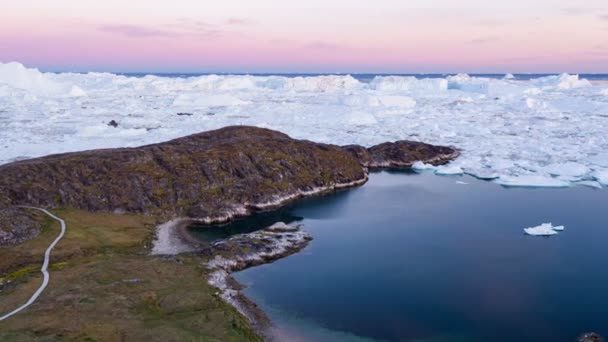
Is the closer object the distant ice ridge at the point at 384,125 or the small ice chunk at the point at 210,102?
the distant ice ridge at the point at 384,125

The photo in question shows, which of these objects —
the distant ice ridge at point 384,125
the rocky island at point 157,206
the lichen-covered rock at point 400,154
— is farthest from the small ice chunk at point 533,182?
the rocky island at point 157,206

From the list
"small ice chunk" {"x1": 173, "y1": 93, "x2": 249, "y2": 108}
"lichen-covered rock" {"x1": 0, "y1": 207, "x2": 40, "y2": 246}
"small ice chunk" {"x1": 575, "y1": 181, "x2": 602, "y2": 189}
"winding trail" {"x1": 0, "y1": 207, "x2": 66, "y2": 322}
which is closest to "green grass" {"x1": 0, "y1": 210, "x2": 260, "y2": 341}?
"winding trail" {"x1": 0, "y1": 207, "x2": 66, "y2": 322}

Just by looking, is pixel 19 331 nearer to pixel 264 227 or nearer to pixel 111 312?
pixel 111 312

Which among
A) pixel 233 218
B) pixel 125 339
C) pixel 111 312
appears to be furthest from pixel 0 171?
pixel 125 339

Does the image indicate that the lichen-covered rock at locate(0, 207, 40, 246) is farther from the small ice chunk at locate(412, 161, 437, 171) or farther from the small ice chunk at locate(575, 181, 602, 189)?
the small ice chunk at locate(575, 181, 602, 189)

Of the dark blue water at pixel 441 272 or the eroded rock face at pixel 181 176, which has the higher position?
the eroded rock face at pixel 181 176

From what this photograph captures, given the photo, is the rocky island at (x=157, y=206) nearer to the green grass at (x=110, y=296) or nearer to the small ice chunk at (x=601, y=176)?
the green grass at (x=110, y=296)
